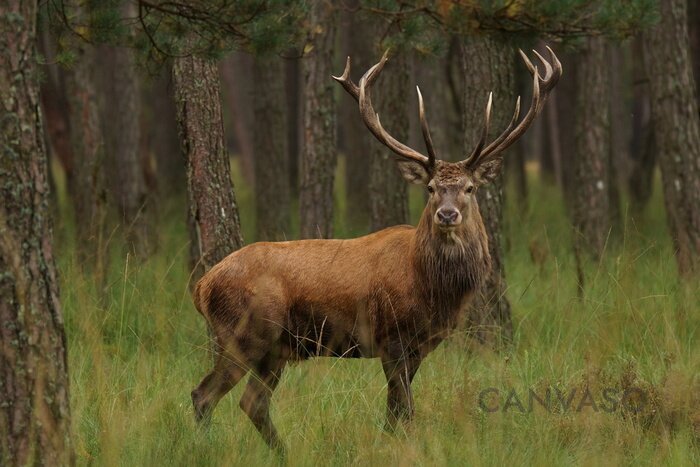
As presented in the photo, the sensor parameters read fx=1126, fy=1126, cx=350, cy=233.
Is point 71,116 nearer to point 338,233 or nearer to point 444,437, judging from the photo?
point 338,233

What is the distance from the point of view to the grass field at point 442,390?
5.42 m

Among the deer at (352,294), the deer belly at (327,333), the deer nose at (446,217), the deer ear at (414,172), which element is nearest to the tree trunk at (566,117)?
the deer ear at (414,172)

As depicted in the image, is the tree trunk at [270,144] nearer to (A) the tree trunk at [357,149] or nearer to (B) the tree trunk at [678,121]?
(A) the tree trunk at [357,149]

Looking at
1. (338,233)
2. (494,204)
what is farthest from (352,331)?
(338,233)

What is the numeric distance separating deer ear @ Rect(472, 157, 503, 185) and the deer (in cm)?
7

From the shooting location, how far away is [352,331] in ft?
22.7

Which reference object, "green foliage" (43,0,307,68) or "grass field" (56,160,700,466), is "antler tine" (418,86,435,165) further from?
"grass field" (56,160,700,466)

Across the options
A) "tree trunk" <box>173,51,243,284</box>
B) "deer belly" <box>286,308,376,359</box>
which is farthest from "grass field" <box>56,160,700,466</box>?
"tree trunk" <box>173,51,243,284</box>

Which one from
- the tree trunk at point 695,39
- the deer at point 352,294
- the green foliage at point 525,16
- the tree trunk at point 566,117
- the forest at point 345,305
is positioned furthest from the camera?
the tree trunk at point 566,117

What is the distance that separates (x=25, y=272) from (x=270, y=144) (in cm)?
1035

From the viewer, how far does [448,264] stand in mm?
6891

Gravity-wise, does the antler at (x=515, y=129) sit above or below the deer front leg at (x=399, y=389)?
above

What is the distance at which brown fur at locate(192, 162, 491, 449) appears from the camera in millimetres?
6809

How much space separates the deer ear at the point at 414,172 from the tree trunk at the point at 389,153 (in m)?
4.05
